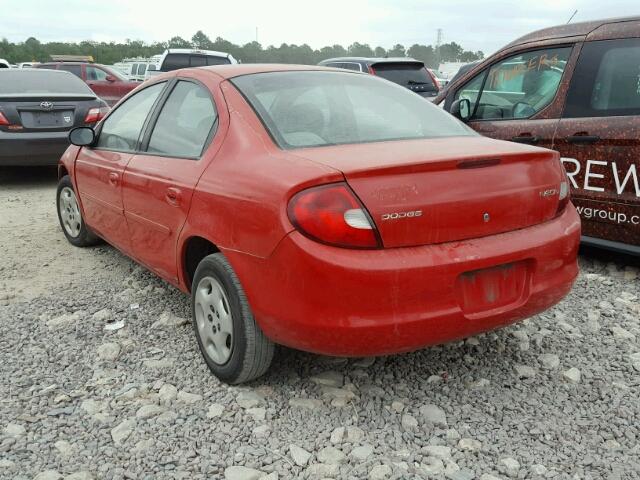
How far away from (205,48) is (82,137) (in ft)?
138

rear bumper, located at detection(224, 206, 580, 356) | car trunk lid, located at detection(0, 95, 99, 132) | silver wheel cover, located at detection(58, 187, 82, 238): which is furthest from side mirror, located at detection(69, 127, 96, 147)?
car trunk lid, located at detection(0, 95, 99, 132)

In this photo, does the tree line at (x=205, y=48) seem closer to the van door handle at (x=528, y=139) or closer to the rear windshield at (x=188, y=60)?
the rear windshield at (x=188, y=60)

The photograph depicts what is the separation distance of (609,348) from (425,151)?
155cm

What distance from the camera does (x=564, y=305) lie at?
12.6 ft

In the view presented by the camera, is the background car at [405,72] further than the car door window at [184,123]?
Yes

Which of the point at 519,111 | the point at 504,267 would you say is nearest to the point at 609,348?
the point at 504,267

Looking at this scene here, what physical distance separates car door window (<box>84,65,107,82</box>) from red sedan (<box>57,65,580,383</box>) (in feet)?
51.8

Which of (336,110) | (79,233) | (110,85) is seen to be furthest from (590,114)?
(110,85)

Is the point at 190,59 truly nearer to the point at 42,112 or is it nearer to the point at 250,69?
the point at 42,112

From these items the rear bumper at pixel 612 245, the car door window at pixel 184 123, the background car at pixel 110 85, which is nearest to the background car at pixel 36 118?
the car door window at pixel 184 123

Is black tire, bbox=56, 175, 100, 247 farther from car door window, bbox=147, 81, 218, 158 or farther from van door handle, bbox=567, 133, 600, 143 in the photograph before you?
van door handle, bbox=567, 133, 600, 143

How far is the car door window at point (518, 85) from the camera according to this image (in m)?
4.64

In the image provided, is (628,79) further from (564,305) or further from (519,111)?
(564,305)

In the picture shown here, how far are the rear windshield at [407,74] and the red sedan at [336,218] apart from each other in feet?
29.2
